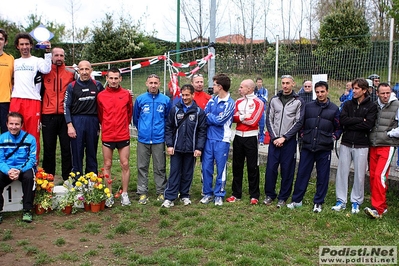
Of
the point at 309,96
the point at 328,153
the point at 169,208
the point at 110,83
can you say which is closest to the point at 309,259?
the point at 328,153

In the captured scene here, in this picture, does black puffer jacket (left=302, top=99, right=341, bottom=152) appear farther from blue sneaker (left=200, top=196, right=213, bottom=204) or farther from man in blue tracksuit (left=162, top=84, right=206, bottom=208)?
blue sneaker (left=200, top=196, right=213, bottom=204)

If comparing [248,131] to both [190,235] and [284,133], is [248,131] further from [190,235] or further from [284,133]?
[190,235]

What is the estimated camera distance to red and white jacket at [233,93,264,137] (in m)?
6.26

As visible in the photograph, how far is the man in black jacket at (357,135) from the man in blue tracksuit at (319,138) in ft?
0.54

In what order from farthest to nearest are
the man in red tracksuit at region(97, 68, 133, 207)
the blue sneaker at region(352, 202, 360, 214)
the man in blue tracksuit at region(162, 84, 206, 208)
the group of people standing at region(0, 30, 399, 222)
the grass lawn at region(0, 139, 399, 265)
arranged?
the man in blue tracksuit at region(162, 84, 206, 208) → the man in red tracksuit at region(97, 68, 133, 207) → the blue sneaker at region(352, 202, 360, 214) → the group of people standing at region(0, 30, 399, 222) → the grass lawn at region(0, 139, 399, 265)

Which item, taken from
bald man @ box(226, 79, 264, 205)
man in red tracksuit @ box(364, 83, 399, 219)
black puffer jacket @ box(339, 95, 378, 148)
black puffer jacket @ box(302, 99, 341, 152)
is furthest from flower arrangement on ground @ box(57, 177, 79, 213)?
man in red tracksuit @ box(364, 83, 399, 219)

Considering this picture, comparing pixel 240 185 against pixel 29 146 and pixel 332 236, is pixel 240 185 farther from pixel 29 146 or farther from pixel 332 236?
pixel 29 146

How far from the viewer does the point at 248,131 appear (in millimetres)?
6324

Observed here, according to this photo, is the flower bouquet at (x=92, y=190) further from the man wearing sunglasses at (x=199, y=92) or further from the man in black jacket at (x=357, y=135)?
the man in black jacket at (x=357, y=135)

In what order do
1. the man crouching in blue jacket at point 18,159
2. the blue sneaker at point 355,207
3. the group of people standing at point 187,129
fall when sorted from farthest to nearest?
1. the blue sneaker at point 355,207
2. the group of people standing at point 187,129
3. the man crouching in blue jacket at point 18,159

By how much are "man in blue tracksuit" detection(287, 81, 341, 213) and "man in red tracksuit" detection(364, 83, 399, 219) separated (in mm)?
535

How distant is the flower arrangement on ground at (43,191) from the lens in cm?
582

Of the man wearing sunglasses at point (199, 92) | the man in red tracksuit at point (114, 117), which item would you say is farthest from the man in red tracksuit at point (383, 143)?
the man in red tracksuit at point (114, 117)

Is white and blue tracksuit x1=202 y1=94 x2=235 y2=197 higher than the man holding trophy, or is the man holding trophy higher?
the man holding trophy
